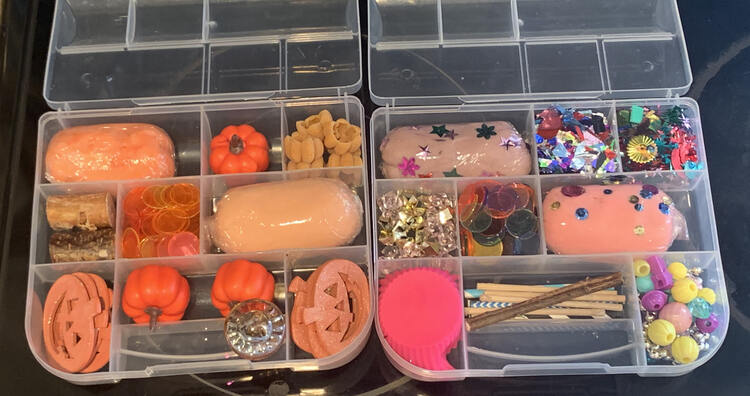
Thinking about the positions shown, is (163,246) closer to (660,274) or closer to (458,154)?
(458,154)

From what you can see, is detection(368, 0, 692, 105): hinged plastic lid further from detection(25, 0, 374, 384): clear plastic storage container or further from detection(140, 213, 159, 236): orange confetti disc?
detection(140, 213, 159, 236): orange confetti disc

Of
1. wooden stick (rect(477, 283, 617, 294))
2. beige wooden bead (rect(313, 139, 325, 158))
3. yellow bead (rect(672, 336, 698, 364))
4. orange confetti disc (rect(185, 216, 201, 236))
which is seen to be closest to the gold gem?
wooden stick (rect(477, 283, 617, 294))

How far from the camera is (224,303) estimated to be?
1.95 m

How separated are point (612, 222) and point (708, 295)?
350 mm

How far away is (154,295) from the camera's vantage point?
6.26ft

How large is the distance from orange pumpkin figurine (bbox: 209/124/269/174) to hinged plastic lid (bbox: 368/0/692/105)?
0.42 metres

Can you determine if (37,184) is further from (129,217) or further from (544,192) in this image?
(544,192)

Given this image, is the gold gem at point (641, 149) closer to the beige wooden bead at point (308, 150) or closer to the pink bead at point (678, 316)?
the pink bead at point (678, 316)

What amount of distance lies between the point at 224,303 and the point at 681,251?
1.37 metres

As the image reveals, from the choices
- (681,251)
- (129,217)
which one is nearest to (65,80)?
(129,217)

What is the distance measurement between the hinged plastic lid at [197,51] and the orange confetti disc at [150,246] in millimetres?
459

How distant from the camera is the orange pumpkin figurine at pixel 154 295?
75.2 inches

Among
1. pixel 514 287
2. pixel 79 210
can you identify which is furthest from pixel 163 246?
pixel 514 287

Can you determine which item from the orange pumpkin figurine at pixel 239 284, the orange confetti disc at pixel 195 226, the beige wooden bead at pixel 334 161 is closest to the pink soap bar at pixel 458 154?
the beige wooden bead at pixel 334 161
